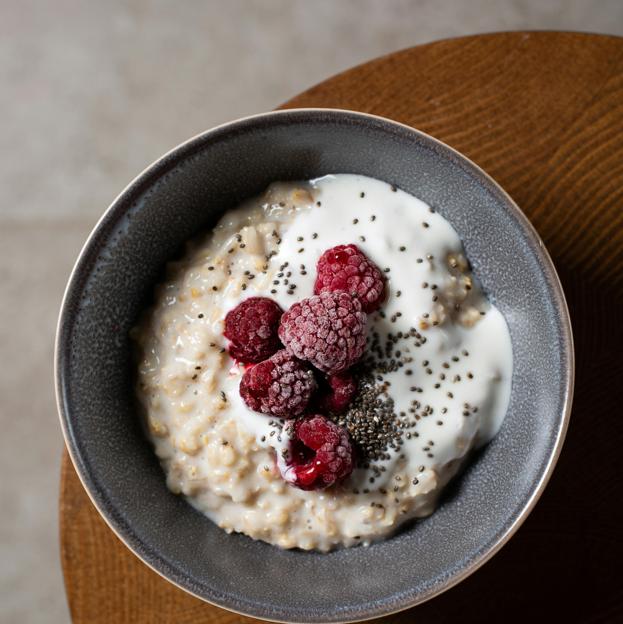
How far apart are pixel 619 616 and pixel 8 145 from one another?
269cm

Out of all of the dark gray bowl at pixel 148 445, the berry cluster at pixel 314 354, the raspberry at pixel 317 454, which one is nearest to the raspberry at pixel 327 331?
the berry cluster at pixel 314 354

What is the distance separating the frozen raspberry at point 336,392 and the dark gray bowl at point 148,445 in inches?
15.4

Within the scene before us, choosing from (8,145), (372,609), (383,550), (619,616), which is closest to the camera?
(372,609)

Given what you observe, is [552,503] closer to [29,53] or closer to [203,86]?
[203,86]

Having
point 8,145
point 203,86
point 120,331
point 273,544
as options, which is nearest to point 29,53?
point 8,145

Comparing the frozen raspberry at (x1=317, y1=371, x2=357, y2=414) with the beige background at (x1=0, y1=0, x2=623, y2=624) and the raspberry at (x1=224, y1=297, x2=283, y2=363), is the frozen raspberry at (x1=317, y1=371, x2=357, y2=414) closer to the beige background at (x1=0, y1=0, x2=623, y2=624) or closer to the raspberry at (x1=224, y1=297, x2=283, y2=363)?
the raspberry at (x1=224, y1=297, x2=283, y2=363)

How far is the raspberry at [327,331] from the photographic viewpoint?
1.58m

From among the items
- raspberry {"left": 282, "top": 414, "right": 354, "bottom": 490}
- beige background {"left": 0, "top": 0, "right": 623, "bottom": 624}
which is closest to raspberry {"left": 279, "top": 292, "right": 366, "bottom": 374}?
raspberry {"left": 282, "top": 414, "right": 354, "bottom": 490}

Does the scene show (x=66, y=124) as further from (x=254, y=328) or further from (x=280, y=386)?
(x=280, y=386)

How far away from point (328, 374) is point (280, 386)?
5.1 inches

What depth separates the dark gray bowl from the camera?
1.65m

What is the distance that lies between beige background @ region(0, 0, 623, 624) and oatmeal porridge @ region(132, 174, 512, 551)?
4.32 ft

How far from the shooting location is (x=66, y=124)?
9.90 ft

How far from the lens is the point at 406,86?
6.47 feet
